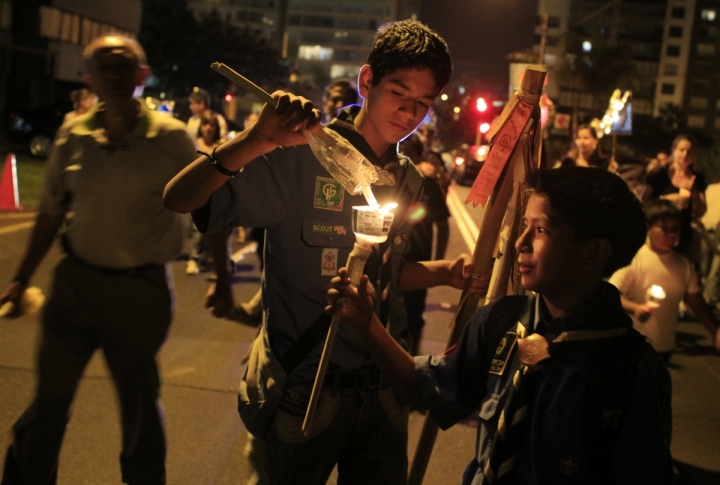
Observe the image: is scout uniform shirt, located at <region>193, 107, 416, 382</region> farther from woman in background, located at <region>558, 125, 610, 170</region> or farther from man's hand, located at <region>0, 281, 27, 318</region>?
woman in background, located at <region>558, 125, 610, 170</region>

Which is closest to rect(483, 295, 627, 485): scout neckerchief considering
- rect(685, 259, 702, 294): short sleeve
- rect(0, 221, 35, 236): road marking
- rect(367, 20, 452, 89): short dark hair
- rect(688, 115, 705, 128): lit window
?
rect(367, 20, 452, 89): short dark hair

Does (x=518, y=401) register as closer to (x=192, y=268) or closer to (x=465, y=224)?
(x=192, y=268)

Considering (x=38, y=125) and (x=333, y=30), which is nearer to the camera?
(x=38, y=125)

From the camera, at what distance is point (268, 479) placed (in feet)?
8.48

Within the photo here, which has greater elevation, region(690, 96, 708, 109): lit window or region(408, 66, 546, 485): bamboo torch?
region(690, 96, 708, 109): lit window

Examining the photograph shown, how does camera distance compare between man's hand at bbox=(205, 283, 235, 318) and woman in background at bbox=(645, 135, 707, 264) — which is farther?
woman in background at bbox=(645, 135, 707, 264)

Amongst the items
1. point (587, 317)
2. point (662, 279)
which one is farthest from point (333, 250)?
point (662, 279)

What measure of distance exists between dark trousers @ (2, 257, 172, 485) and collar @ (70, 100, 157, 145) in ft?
1.83

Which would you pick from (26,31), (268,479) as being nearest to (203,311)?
(268,479)

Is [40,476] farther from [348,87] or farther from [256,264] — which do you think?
[256,264]

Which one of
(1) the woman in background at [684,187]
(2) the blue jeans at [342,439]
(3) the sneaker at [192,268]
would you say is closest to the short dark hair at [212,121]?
(3) the sneaker at [192,268]

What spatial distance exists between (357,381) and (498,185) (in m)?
0.94

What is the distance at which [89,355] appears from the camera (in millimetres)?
3527

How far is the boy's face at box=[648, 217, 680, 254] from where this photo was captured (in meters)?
5.33
